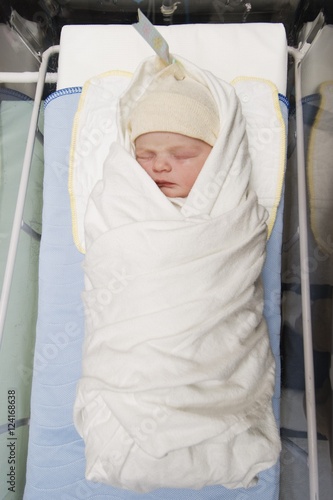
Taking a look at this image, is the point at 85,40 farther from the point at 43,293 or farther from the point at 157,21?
the point at 43,293

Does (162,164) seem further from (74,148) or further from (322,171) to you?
(322,171)

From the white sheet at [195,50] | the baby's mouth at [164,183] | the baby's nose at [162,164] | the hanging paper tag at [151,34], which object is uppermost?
the white sheet at [195,50]

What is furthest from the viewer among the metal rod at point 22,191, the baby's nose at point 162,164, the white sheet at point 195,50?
the white sheet at point 195,50

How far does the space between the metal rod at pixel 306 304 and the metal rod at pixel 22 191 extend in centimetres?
69

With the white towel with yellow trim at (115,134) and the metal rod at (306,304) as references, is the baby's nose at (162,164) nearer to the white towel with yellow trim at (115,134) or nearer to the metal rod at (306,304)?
the white towel with yellow trim at (115,134)

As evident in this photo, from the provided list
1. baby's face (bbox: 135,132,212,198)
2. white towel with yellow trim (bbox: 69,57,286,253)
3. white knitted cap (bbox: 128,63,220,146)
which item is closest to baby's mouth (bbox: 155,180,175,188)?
baby's face (bbox: 135,132,212,198)

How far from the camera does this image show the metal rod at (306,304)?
3.28ft

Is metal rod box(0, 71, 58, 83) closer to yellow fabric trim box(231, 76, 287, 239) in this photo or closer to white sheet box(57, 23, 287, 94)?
white sheet box(57, 23, 287, 94)

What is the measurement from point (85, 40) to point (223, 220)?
731 millimetres

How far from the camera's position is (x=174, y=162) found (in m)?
0.97

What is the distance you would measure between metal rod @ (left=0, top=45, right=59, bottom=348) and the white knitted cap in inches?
13.2

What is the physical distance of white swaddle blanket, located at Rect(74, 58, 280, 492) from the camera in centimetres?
79

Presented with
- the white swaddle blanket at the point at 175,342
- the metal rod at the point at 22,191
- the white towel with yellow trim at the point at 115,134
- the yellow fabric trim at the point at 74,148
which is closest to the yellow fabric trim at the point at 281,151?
the white towel with yellow trim at the point at 115,134

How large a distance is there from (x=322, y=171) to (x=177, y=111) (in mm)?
439
